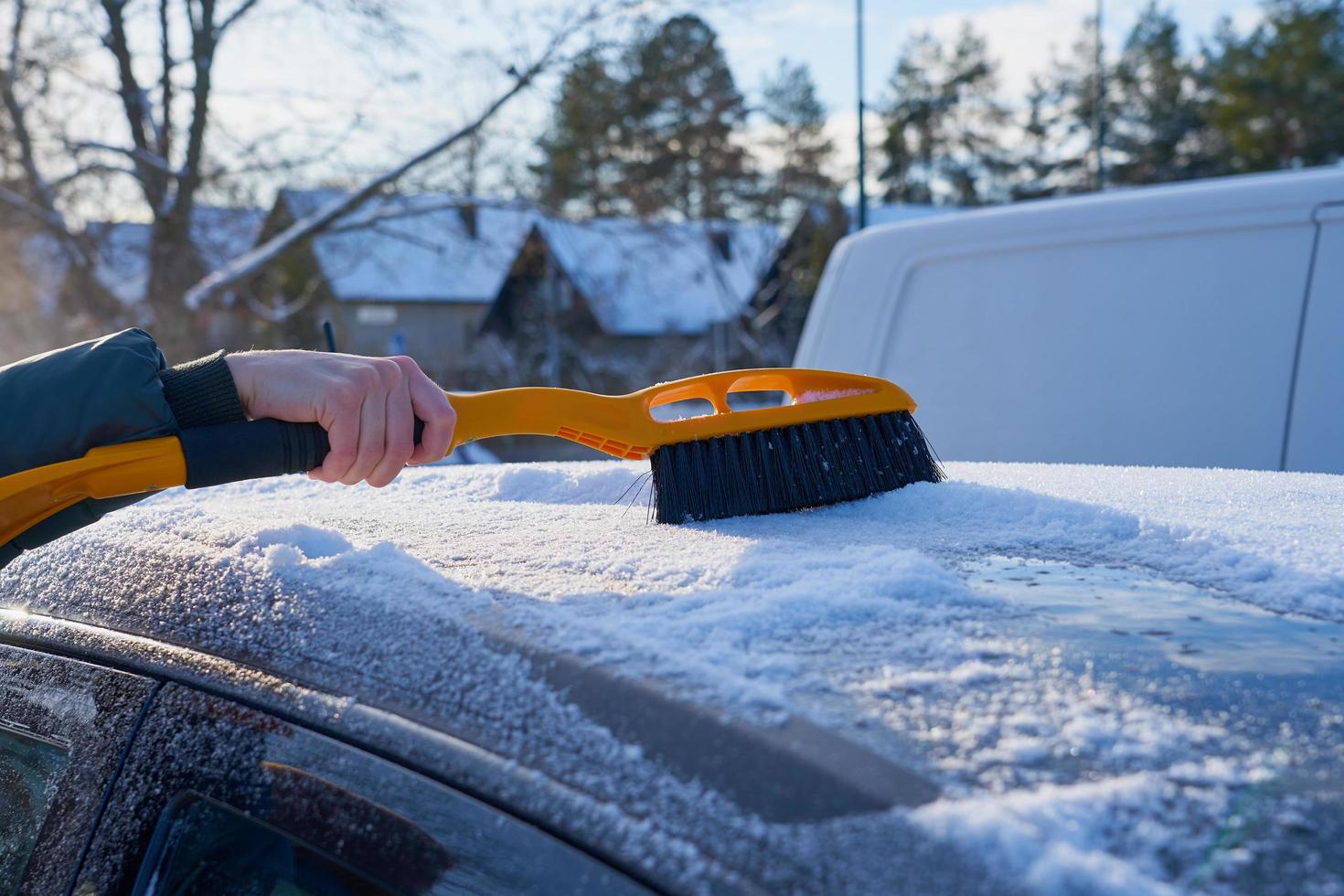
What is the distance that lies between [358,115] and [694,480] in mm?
12566

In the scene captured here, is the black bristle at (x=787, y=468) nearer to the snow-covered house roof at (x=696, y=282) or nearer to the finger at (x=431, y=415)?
the finger at (x=431, y=415)

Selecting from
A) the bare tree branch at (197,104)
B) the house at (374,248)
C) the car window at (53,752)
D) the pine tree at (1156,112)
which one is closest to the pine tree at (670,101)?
the house at (374,248)

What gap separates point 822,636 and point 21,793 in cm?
100

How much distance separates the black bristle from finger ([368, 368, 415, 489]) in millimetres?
360

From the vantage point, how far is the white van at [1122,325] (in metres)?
3.29

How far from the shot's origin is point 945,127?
45.0 meters

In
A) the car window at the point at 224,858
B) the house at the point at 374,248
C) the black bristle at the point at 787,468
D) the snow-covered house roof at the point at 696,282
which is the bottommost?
the snow-covered house roof at the point at 696,282

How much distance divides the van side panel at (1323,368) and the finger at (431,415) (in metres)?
2.69

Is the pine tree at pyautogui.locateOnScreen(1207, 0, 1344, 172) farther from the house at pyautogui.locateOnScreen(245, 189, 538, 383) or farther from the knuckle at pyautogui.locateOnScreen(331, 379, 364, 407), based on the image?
the knuckle at pyautogui.locateOnScreen(331, 379, 364, 407)

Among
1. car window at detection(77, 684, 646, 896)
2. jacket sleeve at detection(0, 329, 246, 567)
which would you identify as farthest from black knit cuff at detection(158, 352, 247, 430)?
car window at detection(77, 684, 646, 896)

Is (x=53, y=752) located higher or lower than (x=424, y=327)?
higher

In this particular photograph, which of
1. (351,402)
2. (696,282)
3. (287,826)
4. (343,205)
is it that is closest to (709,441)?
(351,402)

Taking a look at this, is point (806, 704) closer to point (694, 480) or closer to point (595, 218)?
point (694, 480)

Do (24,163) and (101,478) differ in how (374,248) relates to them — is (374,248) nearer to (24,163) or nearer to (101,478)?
(24,163)
